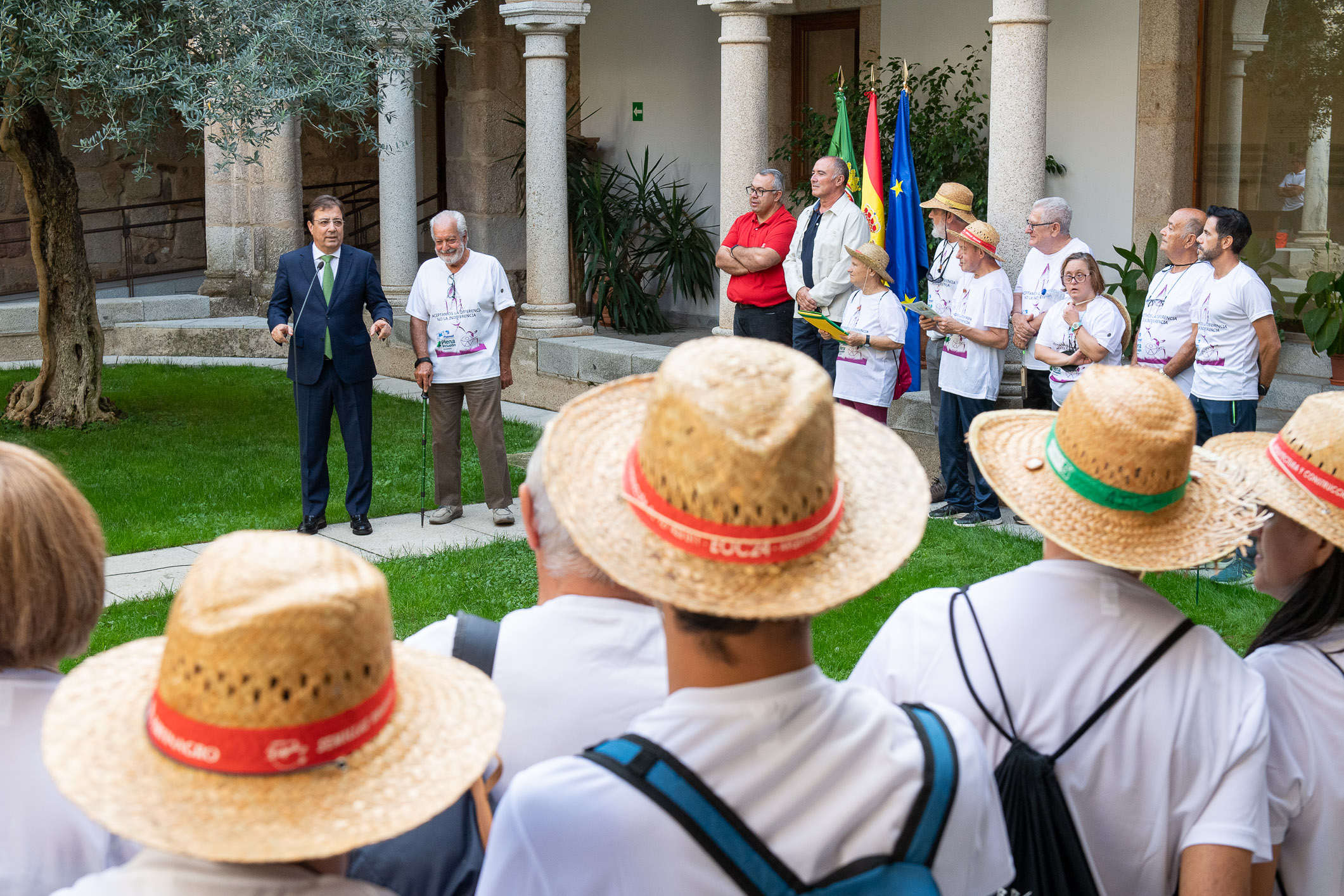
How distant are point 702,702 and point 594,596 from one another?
56 cm

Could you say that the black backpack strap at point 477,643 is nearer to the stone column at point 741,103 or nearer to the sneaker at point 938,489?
the sneaker at point 938,489

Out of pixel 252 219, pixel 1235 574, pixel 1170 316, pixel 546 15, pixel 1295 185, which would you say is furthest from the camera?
pixel 252 219

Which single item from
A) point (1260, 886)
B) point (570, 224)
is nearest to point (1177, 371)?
point (1260, 886)

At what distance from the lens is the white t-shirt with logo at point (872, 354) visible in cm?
731

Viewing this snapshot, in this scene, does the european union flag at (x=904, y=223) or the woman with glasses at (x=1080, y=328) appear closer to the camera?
the woman with glasses at (x=1080, y=328)

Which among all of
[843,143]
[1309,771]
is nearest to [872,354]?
[843,143]

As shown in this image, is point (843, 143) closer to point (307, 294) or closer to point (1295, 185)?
point (1295, 185)

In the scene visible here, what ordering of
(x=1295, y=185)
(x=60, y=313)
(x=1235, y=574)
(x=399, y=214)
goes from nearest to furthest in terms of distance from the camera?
(x=1235, y=574)
(x=1295, y=185)
(x=60, y=313)
(x=399, y=214)

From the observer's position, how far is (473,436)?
24.8ft

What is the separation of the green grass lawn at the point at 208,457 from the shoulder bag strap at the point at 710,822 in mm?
6006

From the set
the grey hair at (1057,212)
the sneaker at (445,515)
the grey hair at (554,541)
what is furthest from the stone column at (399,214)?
the grey hair at (554,541)

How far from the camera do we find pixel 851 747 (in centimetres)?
153

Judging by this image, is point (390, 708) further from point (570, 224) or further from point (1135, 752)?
point (570, 224)

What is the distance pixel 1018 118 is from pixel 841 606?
3.94 m
